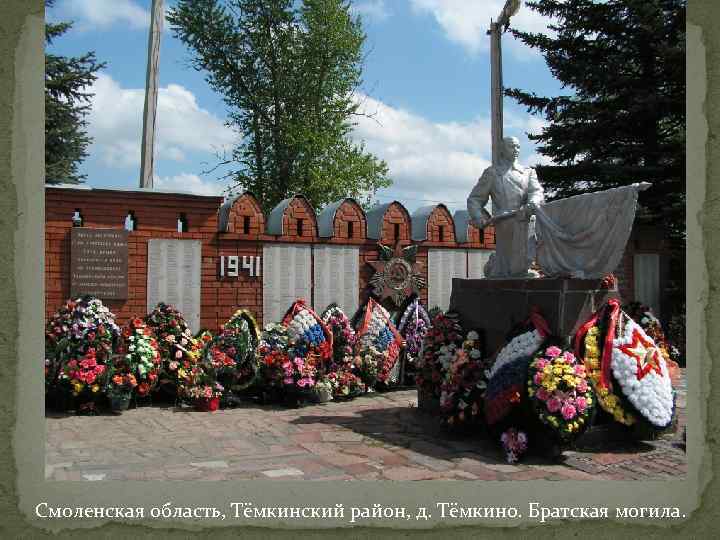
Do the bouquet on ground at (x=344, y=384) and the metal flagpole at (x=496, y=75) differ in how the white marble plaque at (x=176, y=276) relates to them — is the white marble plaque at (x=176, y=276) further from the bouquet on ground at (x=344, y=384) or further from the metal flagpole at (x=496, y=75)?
the metal flagpole at (x=496, y=75)

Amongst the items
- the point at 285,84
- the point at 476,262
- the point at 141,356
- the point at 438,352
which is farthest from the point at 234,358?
the point at 285,84

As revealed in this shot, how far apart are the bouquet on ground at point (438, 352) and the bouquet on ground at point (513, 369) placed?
2.74 feet

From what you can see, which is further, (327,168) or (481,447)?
(327,168)

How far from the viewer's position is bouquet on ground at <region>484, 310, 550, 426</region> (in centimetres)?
509

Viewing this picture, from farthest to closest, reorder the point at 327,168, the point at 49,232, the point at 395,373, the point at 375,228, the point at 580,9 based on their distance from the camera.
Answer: the point at 327,168 < the point at 580,9 < the point at 375,228 < the point at 395,373 < the point at 49,232

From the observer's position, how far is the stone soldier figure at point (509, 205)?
248 inches

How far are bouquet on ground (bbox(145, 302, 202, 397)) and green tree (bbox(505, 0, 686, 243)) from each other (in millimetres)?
8508

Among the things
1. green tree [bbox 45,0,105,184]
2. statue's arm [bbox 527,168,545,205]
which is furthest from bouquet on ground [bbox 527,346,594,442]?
green tree [bbox 45,0,105,184]

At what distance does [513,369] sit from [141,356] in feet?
12.7


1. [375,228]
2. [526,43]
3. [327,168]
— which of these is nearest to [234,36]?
[327,168]

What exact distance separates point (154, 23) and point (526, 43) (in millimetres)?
7349

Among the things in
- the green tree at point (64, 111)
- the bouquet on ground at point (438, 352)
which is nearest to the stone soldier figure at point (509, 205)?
the bouquet on ground at point (438, 352)

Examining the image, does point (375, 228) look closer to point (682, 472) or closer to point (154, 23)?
point (154, 23)

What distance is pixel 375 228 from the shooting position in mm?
10016
